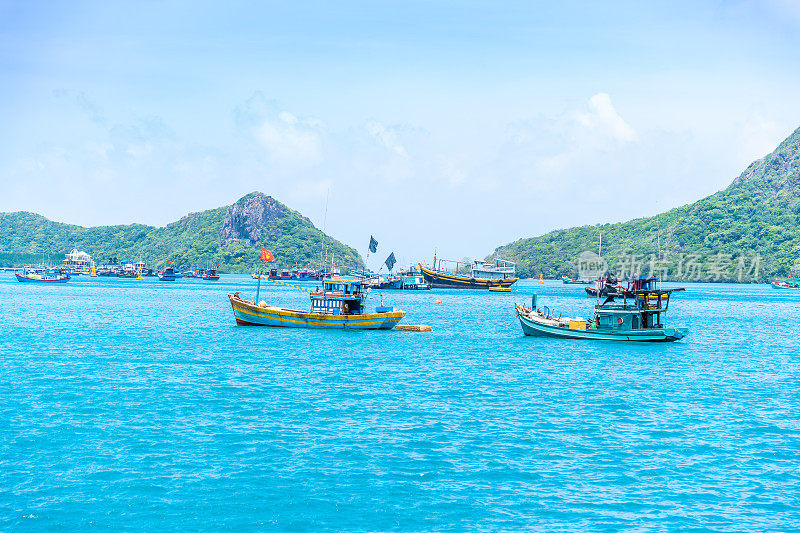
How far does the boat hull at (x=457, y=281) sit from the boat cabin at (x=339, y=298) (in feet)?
420

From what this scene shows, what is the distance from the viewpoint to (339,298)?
65312 mm

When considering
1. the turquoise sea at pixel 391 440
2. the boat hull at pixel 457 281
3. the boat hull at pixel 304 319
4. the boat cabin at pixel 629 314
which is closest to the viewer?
the turquoise sea at pixel 391 440

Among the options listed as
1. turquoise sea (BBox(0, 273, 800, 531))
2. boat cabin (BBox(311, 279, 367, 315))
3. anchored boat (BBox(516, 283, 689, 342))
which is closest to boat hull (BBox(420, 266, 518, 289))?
boat cabin (BBox(311, 279, 367, 315))

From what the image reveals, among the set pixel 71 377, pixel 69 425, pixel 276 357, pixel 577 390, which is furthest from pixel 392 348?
pixel 69 425

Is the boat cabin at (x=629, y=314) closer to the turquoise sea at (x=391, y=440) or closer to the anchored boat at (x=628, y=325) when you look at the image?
the anchored boat at (x=628, y=325)

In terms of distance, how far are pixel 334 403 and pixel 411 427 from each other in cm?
572

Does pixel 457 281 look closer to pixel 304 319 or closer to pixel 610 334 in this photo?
pixel 304 319

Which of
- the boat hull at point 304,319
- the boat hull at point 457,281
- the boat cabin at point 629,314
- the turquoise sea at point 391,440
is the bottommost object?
the turquoise sea at point 391,440

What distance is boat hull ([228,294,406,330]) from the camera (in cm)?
6462

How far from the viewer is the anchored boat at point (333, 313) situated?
64625mm

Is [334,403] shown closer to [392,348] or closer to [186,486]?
[186,486]

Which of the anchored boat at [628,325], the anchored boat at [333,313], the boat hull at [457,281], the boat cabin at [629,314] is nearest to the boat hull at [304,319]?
the anchored boat at [333,313]

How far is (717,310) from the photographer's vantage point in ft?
373

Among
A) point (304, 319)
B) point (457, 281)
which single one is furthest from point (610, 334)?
point (457, 281)
